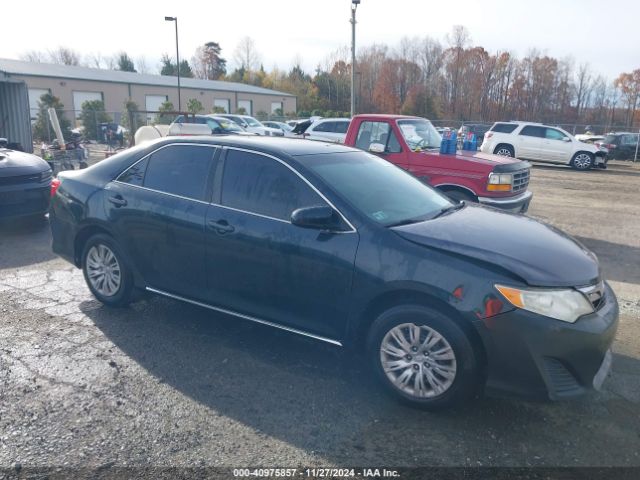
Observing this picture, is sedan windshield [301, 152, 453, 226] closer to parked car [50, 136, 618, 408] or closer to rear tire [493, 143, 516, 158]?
parked car [50, 136, 618, 408]

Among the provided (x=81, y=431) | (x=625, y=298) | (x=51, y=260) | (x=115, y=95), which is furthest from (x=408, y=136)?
(x=115, y=95)

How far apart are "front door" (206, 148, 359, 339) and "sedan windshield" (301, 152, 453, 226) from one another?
0.74ft

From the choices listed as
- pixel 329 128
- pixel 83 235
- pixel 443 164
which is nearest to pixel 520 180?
pixel 443 164

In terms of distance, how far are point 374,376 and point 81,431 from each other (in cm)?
187

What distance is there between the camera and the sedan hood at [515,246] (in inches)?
130

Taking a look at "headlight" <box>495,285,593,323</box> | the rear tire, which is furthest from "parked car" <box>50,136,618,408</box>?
the rear tire

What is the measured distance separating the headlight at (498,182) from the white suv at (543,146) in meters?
14.6

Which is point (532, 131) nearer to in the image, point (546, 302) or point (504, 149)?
point (504, 149)

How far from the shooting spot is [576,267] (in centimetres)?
348

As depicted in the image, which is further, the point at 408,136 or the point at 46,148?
the point at 46,148

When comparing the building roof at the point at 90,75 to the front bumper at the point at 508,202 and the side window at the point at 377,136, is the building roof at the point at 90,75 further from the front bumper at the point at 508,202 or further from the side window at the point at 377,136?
the front bumper at the point at 508,202

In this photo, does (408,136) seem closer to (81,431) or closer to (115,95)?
(81,431)

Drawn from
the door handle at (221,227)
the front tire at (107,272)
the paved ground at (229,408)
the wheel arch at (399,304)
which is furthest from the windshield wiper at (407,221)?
the front tire at (107,272)

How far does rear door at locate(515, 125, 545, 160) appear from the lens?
2175 cm
